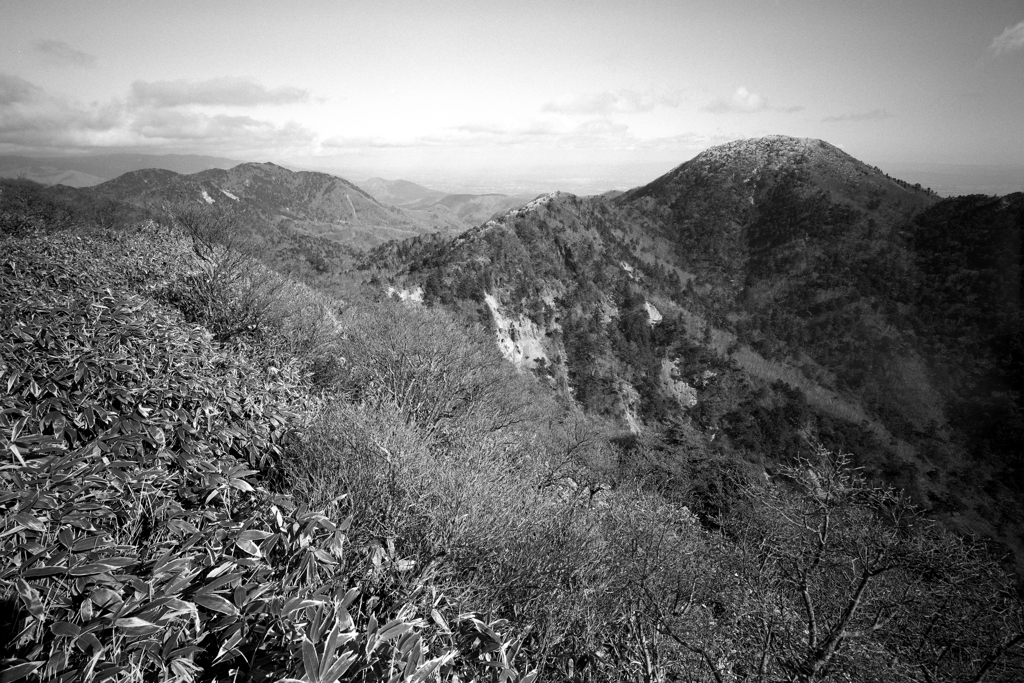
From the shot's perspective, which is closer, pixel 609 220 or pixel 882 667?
pixel 882 667

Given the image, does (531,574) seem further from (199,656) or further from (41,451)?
(41,451)

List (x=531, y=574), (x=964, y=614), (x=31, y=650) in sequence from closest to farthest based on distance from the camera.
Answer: (x=31, y=650), (x=531, y=574), (x=964, y=614)

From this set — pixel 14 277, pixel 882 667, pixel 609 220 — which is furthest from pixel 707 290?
pixel 14 277

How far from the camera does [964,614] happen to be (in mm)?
13703

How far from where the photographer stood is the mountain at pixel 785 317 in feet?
197

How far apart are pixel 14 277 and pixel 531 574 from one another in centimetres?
927

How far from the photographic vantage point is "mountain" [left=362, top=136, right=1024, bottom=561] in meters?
60.2

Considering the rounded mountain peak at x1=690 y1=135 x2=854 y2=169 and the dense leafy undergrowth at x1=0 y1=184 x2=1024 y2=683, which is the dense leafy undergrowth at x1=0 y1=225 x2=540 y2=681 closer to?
the dense leafy undergrowth at x1=0 y1=184 x2=1024 y2=683

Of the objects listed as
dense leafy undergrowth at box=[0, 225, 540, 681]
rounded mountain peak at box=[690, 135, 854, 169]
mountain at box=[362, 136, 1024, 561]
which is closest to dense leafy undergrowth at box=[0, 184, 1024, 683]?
dense leafy undergrowth at box=[0, 225, 540, 681]

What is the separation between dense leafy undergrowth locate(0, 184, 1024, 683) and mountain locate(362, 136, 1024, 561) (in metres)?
29.1

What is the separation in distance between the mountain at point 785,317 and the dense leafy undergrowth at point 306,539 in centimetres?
2908

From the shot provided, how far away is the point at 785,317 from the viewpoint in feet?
284

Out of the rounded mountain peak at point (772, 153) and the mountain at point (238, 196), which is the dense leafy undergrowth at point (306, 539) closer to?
the mountain at point (238, 196)

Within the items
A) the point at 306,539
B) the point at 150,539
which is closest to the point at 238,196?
the point at 150,539
